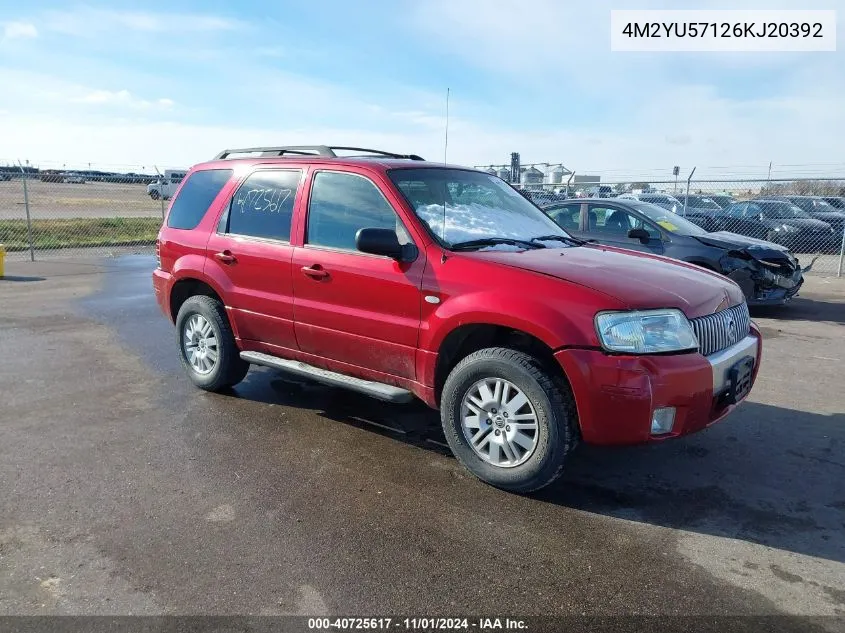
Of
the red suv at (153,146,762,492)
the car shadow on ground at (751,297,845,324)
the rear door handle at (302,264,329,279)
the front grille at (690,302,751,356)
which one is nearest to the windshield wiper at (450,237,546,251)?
the red suv at (153,146,762,492)

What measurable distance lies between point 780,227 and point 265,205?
1513 centimetres

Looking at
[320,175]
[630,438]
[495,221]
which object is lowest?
[630,438]

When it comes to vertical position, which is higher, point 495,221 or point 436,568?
point 495,221

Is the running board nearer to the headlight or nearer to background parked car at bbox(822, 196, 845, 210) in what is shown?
the headlight

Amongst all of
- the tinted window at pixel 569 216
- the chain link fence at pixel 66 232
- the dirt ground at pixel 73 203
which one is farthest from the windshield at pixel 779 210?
the dirt ground at pixel 73 203

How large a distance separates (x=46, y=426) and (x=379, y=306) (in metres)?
2.60

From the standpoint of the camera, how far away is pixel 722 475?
399 cm

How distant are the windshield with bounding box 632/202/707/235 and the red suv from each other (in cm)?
456

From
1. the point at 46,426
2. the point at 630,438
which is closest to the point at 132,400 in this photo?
the point at 46,426

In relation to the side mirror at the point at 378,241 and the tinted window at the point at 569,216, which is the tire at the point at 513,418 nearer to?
the side mirror at the point at 378,241

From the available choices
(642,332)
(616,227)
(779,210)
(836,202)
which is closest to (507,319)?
(642,332)

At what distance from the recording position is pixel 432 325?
152 inches

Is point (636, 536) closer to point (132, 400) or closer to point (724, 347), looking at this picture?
point (724, 347)

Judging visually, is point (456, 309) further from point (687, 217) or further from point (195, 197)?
point (687, 217)
